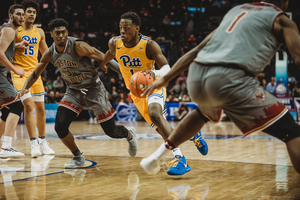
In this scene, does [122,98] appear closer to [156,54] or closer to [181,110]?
[181,110]

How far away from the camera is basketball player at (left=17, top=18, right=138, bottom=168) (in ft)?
14.8

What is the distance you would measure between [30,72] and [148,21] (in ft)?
47.1

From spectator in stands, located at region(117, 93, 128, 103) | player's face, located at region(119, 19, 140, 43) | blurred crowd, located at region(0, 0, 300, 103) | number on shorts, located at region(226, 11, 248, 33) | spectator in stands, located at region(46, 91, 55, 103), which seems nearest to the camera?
number on shorts, located at region(226, 11, 248, 33)

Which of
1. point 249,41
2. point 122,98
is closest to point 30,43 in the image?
point 249,41

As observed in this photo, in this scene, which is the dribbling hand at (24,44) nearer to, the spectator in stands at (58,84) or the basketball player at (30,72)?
the basketball player at (30,72)

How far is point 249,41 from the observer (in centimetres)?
239

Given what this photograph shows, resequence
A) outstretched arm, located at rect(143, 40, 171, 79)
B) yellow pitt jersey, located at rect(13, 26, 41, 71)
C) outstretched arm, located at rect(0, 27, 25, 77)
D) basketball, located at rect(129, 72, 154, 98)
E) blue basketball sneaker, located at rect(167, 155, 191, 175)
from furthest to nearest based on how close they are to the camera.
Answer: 1. yellow pitt jersey, located at rect(13, 26, 41, 71)
2. outstretched arm, located at rect(0, 27, 25, 77)
3. outstretched arm, located at rect(143, 40, 171, 79)
4. blue basketball sneaker, located at rect(167, 155, 191, 175)
5. basketball, located at rect(129, 72, 154, 98)

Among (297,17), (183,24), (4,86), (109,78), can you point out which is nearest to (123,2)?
(183,24)

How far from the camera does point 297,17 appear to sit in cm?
1723

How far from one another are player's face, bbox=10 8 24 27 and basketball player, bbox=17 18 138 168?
3.97 ft

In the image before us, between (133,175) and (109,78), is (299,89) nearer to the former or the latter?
(109,78)

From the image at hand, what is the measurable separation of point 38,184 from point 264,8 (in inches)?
106

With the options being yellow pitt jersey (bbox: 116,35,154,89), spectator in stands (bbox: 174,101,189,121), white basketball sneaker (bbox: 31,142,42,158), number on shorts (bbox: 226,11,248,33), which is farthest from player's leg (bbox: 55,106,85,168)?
spectator in stands (bbox: 174,101,189,121)

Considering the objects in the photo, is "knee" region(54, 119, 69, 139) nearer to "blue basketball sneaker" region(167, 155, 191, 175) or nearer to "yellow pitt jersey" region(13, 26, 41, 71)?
"blue basketball sneaker" region(167, 155, 191, 175)
